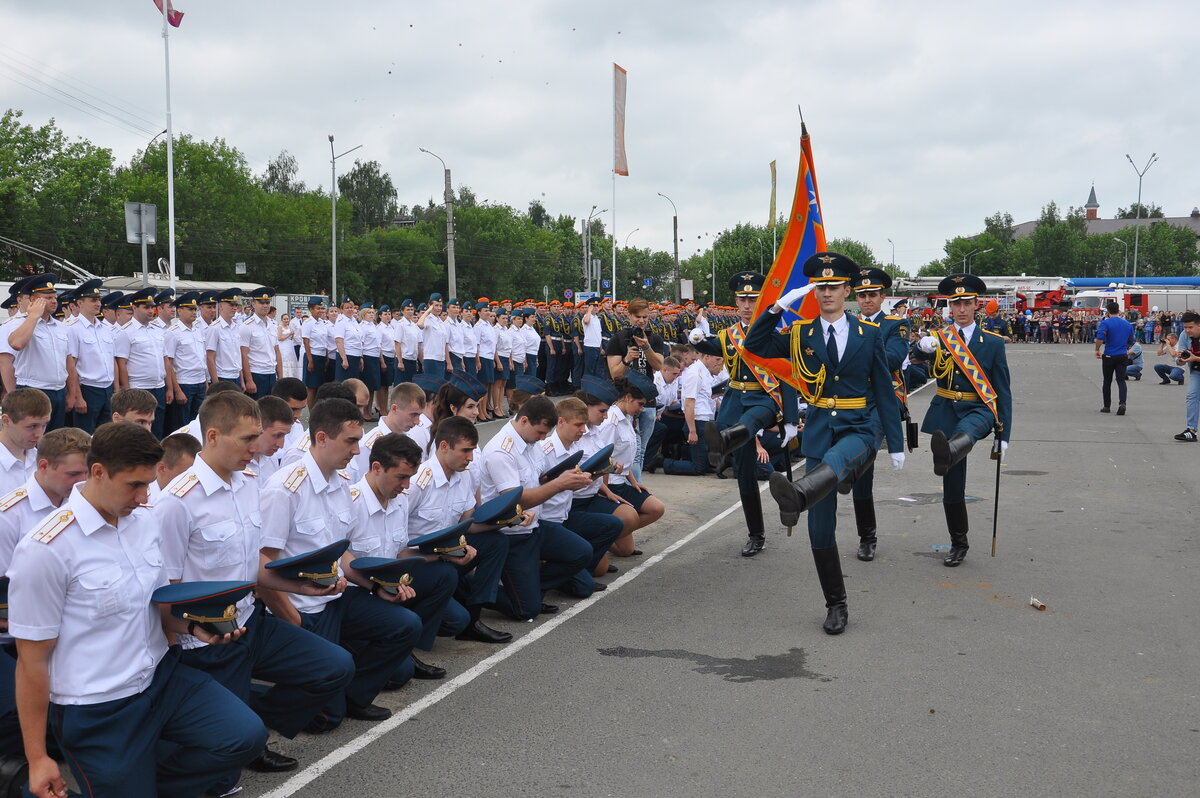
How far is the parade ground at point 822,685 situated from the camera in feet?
14.3

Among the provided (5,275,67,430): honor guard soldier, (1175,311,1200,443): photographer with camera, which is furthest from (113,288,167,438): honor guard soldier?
(1175,311,1200,443): photographer with camera

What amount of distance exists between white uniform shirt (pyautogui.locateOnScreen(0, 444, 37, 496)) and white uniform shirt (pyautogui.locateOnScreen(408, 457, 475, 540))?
1.85m

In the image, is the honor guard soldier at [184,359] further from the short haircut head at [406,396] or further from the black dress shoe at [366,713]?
the black dress shoe at [366,713]

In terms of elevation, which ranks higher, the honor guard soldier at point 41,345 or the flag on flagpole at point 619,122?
the flag on flagpole at point 619,122

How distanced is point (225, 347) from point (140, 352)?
73.5 inches

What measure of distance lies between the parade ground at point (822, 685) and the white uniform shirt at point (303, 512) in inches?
33.5

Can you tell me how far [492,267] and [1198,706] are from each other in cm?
8796

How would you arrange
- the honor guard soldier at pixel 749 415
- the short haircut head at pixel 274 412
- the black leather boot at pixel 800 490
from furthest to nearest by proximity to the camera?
1. the honor guard soldier at pixel 749 415
2. the black leather boot at pixel 800 490
3. the short haircut head at pixel 274 412

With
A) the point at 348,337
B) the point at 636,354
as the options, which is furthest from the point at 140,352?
the point at 636,354

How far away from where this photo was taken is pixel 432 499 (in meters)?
5.95

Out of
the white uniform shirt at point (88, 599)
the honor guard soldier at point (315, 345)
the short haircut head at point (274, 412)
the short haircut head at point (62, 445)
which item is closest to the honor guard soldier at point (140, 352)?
the honor guard soldier at point (315, 345)

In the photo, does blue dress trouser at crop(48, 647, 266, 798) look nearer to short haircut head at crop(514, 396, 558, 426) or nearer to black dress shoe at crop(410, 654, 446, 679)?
black dress shoe at crop(410, 654, 446, 679)

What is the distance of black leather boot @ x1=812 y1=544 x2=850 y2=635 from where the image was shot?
6.38 metres

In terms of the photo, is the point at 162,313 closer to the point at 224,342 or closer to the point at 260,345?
the point at 224,342
